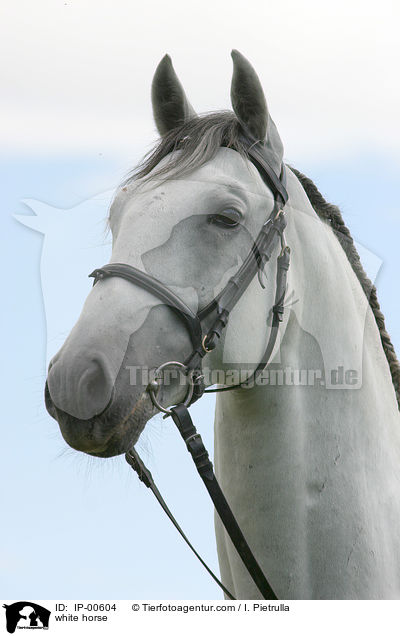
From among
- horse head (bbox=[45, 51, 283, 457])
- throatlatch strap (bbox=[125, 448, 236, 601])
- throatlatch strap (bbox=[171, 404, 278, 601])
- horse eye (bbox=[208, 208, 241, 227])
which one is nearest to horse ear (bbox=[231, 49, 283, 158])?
horse head (bbox=[45, 51, 283, 457])

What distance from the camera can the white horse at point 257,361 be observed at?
8.44 ft

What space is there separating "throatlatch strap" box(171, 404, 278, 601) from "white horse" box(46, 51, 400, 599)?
0.22ft

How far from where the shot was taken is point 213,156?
9.74 ft

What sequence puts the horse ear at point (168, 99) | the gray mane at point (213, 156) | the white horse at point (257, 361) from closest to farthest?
the white horse at point (257, 361) → the gray mane at point (213, 156) → the horse ear at point (168, 99)

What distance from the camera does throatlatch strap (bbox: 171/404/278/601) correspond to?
8.98 ft

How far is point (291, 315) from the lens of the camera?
3.07m

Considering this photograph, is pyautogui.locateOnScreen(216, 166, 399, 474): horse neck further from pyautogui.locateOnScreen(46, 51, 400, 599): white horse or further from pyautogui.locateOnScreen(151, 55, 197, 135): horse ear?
pyautogui.locateOnScreen(151, 55, 197, 135): horse ear

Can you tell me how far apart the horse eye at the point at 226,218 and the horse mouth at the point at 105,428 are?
756 mm
